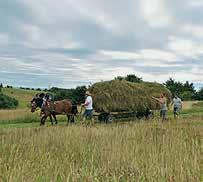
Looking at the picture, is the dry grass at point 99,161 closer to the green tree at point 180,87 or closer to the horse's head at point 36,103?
the horse's head at point 36,103

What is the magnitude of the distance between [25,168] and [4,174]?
1.78 ft

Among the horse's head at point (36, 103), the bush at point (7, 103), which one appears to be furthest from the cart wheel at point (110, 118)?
the bush at point (7, 103)

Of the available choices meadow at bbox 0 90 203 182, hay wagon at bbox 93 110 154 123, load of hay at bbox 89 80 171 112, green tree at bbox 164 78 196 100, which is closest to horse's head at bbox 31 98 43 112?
load of hay at bbox 89 80 171 112

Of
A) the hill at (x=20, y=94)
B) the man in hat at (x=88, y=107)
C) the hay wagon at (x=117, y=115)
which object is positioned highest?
the hill at (x=20, y=94)

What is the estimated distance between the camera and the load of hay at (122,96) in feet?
85.1

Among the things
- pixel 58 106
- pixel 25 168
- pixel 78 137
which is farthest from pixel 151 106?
pixel 25 168

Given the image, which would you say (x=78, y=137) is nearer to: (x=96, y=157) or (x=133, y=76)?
(x=96, y=157)

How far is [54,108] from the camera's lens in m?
25.8

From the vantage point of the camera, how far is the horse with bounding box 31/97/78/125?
2467 centimetres

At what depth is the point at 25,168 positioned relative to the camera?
5254mm

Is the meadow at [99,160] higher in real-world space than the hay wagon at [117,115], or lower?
lower

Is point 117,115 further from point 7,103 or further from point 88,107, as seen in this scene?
point 7,103

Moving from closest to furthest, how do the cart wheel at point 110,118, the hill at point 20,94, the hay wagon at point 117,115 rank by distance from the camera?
the cart wheel at point 110,118 → the hay wagon at point 117,115 → the hill at point 20,94

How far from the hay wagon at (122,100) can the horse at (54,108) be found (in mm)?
1558
